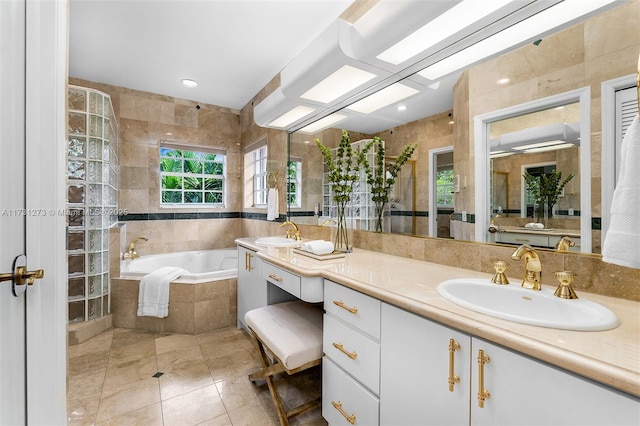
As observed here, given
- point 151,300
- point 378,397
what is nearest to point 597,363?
point 378,397

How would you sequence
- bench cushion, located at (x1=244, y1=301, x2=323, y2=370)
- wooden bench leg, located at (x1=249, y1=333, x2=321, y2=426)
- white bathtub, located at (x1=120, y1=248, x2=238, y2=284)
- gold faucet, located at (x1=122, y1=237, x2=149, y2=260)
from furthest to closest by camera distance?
gold faucet, located at (x1=122, y1=237, x2=149, y2=260) < white bathtub, located at (x1=120, y1=248, x2=238, y2=284) < wooden bench leg, located at (x1=249, y1=333, x2=321, y2=426) < bench cushion, located at (x1=244, y1=301, x2=323, y2=370)

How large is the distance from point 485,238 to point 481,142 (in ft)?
1.50

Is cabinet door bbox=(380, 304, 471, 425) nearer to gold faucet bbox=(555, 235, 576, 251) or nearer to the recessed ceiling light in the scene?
gold faucet bbox=(555, 235, 576, 251)

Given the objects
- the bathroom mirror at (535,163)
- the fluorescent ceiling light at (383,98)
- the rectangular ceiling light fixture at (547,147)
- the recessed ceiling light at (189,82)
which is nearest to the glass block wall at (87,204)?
the recessed ceiling light at (189,82)

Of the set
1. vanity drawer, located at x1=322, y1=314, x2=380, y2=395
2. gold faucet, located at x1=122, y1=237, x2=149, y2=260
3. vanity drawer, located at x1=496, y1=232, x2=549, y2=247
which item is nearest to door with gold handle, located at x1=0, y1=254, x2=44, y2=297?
vanity drawer, located at x1=322, y1=314, x2=380, y2=395

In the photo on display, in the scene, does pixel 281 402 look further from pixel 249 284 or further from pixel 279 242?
pixel 279 242

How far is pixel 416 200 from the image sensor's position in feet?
5.23

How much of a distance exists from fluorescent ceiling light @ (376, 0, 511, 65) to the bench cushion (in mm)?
1516

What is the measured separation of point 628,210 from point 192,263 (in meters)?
3.84

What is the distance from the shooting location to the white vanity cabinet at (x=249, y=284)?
2164mm

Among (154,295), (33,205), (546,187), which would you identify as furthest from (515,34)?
(154,295)

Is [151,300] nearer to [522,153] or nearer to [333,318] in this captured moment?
[333,318]

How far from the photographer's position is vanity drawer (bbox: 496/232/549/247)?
3.64ft

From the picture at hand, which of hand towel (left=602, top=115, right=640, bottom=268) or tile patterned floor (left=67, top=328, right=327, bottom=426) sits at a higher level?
hand towel (left=602, top=115, right=640, bottom=268)
